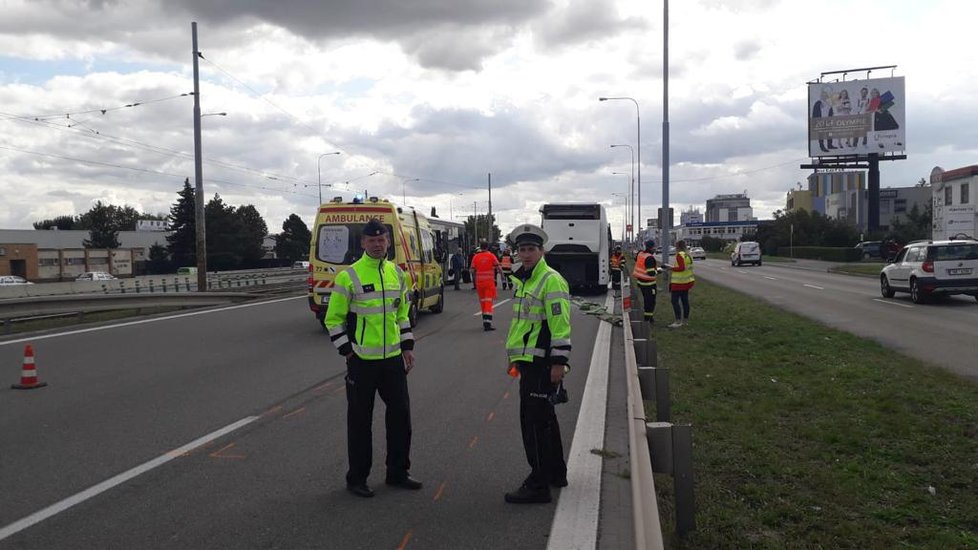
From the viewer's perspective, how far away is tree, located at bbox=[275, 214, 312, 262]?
117 metres

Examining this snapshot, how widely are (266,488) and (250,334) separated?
10204mm

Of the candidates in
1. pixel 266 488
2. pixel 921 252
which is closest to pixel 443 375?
pixel 266 488

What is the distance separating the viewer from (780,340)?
1367 centimetres

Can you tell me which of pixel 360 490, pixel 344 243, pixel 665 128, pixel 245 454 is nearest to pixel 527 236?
pixel 360 490

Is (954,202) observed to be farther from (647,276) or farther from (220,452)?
(220,452)

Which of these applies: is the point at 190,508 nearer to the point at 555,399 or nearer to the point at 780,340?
the point at 555,399

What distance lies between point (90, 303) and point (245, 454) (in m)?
13.5

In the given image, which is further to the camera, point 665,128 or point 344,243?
point 665,128

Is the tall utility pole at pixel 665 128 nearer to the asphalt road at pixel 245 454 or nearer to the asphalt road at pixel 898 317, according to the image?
the asphalt road at pixel 898 317

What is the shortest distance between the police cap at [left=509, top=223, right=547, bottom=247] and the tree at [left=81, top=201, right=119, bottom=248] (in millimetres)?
93199

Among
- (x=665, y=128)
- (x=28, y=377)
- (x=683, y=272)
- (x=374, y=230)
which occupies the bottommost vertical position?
(x=28, y=377)

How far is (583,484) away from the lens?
223 inches

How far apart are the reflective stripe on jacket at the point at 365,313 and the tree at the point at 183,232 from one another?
7978 cm

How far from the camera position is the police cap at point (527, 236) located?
18.0ft
